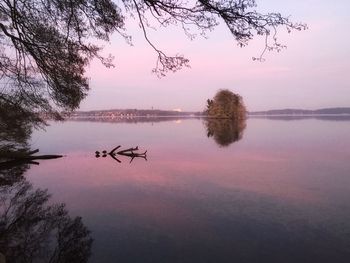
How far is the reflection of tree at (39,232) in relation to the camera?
1009 cm

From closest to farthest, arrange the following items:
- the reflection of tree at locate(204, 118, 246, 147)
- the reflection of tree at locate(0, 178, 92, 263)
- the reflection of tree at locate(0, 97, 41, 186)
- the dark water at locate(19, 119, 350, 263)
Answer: the reflection of tree at locate(0, 178, 92, 263) < the dark water at locate(19, 119, 350, 263) < the reflection of tree at locate(0, 97, 41, 186) < the reflection of tree at locate(204, 118, 246, 147)

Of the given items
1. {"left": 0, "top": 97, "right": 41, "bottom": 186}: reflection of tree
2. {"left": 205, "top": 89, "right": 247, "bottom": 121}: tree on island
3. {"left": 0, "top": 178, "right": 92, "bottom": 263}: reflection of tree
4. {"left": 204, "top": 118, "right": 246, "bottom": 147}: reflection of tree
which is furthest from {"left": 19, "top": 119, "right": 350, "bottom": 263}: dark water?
{"left": 205, "top": 89, "right": 247, "bottom": 121}: tree on island

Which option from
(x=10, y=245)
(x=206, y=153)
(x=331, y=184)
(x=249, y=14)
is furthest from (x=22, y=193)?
(x=206, y=153)

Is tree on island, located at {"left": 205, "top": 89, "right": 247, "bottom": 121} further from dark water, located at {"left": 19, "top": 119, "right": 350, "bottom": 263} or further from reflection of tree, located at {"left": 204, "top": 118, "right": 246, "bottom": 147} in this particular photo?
dark water, located at {"left": 19, "top": 119, "right": 350, "bottom": 263}

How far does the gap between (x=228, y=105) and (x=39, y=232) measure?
127201mm

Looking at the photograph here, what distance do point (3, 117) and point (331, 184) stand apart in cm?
1652

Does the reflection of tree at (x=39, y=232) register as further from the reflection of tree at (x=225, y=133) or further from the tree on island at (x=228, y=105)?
the tree on island at (x=228, y=105)

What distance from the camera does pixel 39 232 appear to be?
38.5 feet

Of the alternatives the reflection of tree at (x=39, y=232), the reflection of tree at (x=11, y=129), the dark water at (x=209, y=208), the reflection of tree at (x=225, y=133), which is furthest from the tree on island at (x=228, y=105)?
the reflection of tree at (x=39, y=232)

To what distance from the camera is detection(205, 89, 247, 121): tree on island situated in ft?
447

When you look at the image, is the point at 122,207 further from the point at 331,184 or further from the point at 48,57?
the point at 331,184

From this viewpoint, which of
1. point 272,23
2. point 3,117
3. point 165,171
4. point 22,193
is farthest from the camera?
point 165,171

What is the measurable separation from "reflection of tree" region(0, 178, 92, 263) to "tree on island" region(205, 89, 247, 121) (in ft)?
402

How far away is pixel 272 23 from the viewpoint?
7762 millimetres
